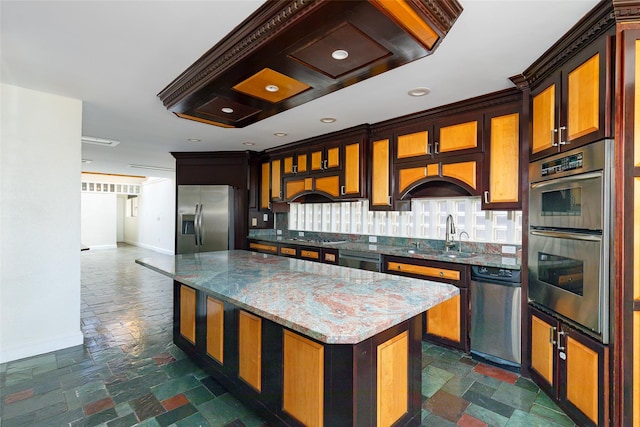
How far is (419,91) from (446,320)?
211 cm

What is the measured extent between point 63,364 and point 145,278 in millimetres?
3653

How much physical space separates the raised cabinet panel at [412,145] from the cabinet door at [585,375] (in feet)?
6.58

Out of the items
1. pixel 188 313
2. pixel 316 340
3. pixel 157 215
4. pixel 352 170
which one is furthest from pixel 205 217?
pixel 157 215

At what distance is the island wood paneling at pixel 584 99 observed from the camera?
175 cm

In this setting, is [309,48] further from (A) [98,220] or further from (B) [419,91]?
(A) [98,220]

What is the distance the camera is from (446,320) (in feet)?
9.71

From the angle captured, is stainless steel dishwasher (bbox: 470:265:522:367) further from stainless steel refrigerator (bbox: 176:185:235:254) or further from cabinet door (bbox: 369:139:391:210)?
stainless steel refrigerator (bbox: 176:185:235:254)

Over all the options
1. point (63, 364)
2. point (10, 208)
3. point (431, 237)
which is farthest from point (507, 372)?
point (10, 208)

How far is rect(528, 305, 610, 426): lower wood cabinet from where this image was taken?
5.64 feet

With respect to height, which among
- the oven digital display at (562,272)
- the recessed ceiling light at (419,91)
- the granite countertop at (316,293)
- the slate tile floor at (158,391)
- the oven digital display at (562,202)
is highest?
the recessed ceiling light at (419,91)

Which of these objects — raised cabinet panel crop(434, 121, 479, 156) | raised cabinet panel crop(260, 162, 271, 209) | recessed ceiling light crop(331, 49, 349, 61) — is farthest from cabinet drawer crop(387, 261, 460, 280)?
raised cabinet panel crop(260, 162, 271, 209)

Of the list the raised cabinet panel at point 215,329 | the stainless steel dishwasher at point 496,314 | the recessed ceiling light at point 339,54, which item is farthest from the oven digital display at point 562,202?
the raised cabinet panel at point 215,329

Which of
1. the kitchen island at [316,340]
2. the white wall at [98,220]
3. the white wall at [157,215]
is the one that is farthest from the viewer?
the white wall at [98,220]

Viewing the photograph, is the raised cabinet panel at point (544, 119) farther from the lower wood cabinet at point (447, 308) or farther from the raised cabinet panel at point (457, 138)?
the lower wood cabinet at point (447, 308)
